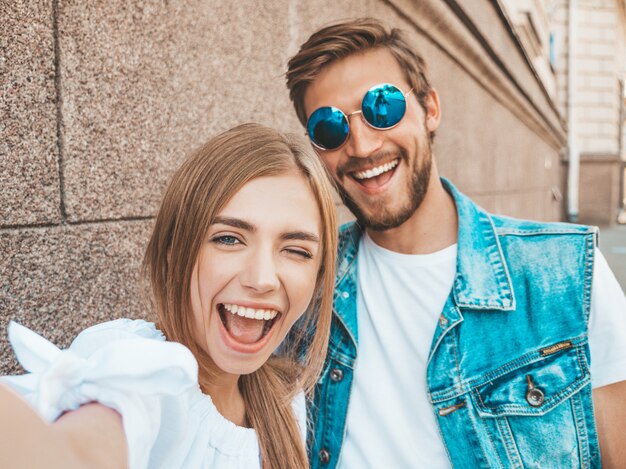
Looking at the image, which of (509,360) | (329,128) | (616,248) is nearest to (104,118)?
(329,128)

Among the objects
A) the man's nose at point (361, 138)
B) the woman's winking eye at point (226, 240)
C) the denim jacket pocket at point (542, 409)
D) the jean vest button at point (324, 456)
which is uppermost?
the man's nose at point (361, 138)

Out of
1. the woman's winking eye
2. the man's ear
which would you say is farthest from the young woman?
the man's ear

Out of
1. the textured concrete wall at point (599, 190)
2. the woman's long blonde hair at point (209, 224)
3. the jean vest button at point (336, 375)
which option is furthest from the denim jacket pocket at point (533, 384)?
the textured concrete wall at point (599, 190)

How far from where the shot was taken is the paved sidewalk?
31.9 feet

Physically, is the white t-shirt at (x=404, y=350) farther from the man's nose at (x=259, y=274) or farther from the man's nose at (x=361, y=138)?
the man's nose at (x=259, y=274)

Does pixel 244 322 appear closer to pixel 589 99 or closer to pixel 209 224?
pixel 209 224

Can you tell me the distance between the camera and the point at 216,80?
8.84ft

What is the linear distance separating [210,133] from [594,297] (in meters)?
1.71

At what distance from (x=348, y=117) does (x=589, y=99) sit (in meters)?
18.5

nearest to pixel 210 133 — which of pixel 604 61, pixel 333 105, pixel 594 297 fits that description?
pixel 333 105

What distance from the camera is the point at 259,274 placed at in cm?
140

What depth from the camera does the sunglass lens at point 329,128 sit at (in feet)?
7.33

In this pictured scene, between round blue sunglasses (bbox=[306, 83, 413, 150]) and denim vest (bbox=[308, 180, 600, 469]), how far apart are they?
55 cm

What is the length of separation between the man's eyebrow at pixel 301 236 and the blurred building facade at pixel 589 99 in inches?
690
